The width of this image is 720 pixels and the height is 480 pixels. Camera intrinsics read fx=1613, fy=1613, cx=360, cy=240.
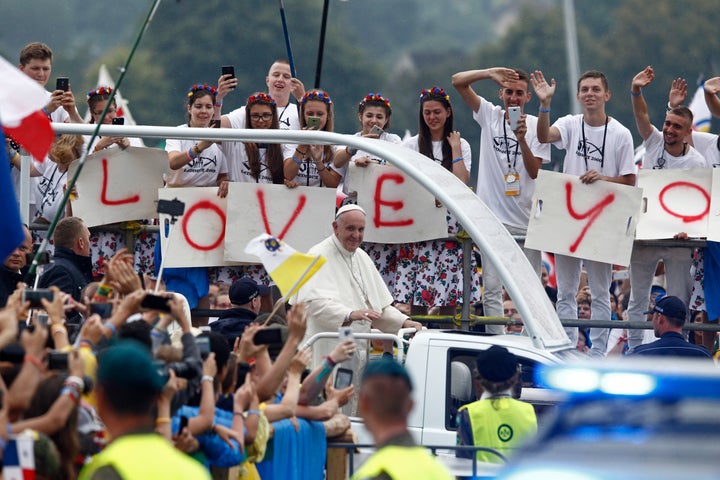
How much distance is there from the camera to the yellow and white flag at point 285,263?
9688mm

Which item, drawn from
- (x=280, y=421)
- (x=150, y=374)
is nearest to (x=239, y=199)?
(x=280, y=421)

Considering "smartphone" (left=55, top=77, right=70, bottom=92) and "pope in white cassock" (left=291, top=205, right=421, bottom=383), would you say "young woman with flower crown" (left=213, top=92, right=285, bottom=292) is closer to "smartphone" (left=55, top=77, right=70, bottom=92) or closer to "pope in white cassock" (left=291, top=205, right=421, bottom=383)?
"pope in white cassock" (left=291, top=205, right=421, bottom=383)

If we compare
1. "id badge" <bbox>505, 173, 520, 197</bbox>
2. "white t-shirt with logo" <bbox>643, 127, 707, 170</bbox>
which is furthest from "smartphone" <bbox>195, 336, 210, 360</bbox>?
"white t-shirt with logo" <bbox>643, 127, 707, 170</bbox>

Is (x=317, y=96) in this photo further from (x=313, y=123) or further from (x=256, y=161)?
(x=256, y=161)

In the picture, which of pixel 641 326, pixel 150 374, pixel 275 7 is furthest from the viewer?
pixel 275 7

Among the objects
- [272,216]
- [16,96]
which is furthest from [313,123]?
[16,96]

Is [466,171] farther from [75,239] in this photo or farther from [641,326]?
[75,239]

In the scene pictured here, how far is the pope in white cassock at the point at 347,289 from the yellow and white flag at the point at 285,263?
142cm

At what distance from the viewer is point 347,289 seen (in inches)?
450

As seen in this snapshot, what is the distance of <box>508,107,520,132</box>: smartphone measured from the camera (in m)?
12.2

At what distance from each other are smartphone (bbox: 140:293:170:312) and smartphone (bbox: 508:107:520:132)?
513 centimetres

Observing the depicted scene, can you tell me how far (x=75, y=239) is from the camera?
10.8 meters

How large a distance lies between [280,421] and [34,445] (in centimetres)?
274

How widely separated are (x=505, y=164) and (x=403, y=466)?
7.23m
